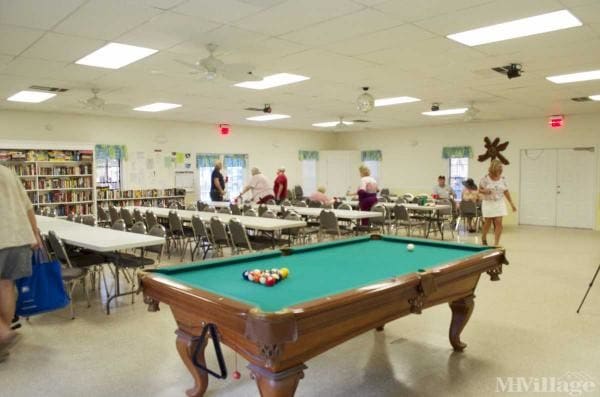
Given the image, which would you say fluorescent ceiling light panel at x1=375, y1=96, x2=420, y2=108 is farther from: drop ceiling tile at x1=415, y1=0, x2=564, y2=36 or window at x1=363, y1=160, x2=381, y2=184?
window at x1=363, y1=160, x2=381, y2=184

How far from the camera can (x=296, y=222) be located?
591 centimetres

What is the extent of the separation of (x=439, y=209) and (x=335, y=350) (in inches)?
227

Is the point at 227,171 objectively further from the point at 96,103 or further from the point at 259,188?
the point at 96,103

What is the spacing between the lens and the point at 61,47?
467 centimetres

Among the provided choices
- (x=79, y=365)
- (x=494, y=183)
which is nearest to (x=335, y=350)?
(x=79, y=365)

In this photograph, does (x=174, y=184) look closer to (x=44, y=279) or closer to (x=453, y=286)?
(x=44, y=279)

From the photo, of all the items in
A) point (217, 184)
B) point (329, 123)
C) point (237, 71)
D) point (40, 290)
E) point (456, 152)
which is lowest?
point (40, 290)

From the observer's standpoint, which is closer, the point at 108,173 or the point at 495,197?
the point at 495,197

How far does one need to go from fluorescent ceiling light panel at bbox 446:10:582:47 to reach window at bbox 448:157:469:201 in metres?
8.15

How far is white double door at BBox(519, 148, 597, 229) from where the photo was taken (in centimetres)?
1054

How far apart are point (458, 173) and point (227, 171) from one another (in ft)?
20.9

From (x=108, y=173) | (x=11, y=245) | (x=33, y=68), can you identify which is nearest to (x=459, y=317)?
(x=11, y=245)

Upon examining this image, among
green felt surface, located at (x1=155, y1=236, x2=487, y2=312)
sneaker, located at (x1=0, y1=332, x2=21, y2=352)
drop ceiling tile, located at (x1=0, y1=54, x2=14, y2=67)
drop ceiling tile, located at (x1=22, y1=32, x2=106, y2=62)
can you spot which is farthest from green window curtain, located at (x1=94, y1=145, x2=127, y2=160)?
green felt surface, located at (x1=155, y1=236, x2=487, y2=312)

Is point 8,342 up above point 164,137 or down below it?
below
